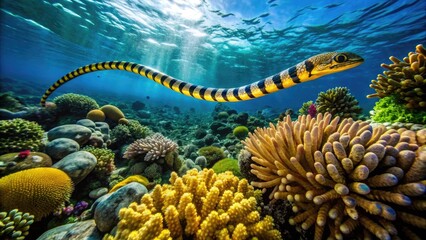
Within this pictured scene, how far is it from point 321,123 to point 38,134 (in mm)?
5781

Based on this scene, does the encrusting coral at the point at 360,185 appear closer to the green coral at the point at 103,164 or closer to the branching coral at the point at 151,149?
the branching coral at the point at 151,149

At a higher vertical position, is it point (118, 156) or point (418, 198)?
point (418, 198)

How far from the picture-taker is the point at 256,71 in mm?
27234

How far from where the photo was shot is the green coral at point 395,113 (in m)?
2.40

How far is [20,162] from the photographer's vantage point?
3.27 m

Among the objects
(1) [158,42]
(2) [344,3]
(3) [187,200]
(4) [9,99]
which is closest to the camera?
(3) [187,200]

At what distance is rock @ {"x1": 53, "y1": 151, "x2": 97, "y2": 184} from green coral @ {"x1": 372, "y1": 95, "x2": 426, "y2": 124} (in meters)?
4.99

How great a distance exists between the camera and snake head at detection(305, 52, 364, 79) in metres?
2.21

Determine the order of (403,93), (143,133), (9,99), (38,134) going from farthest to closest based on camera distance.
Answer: (9,99), (143,133), (38,134), (403,93)

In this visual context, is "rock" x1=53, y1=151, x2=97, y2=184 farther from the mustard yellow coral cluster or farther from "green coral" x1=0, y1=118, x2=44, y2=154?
the mustard yellow coral cluster

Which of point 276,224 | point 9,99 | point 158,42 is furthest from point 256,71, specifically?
point 276,224

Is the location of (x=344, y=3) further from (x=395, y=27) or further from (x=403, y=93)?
(x=403, y=93)

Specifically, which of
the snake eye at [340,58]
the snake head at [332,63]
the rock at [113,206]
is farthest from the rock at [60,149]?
the snake eye at [340,58]

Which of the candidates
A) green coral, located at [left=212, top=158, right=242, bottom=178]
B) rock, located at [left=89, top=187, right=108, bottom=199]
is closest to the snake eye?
green coral, located at [left=212, top=158, right=242, bottom=178]
